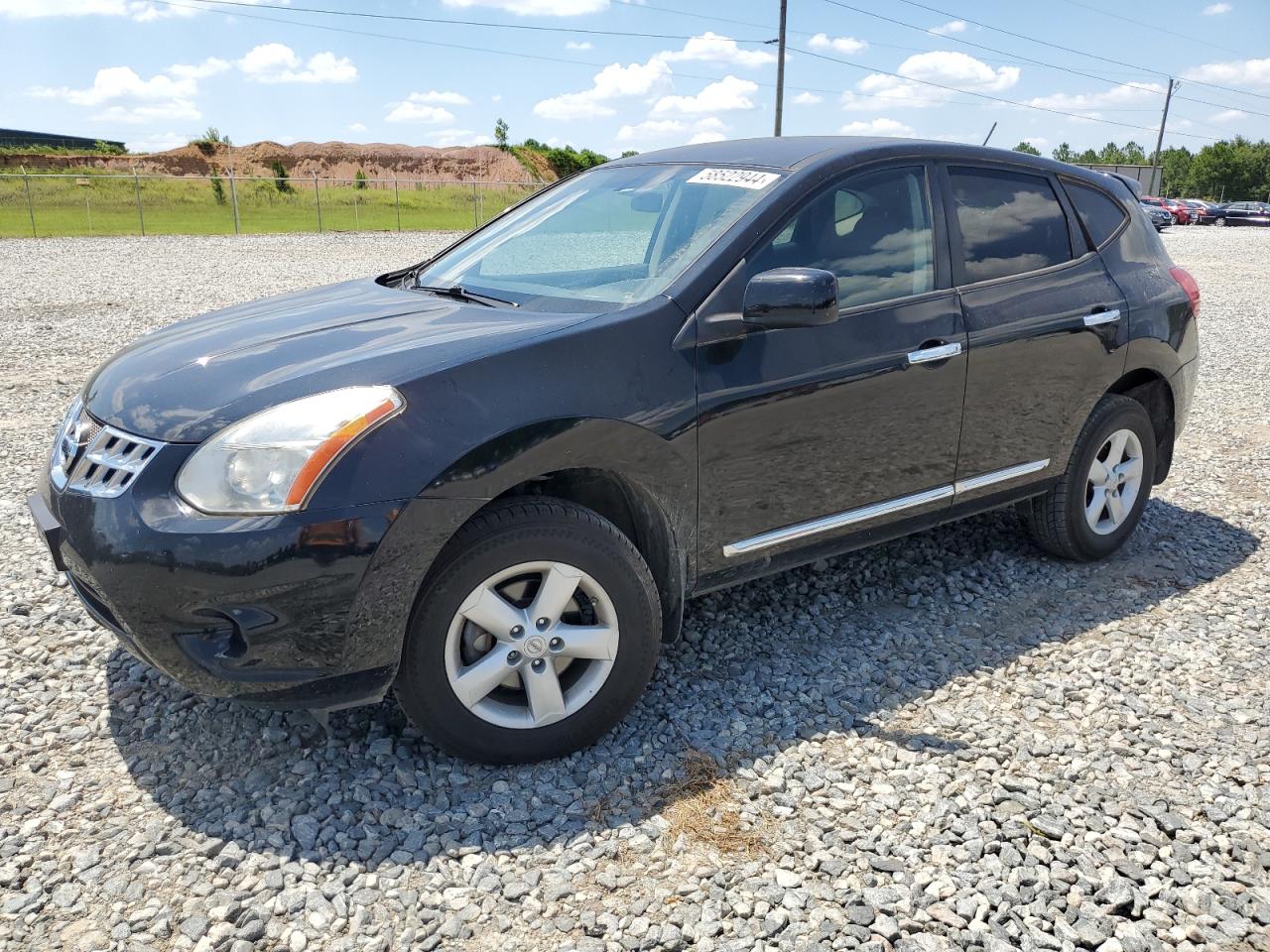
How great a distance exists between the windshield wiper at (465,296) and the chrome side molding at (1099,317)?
2.51 metres

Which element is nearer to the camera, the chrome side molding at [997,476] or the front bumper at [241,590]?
the front bumper at [241,590]

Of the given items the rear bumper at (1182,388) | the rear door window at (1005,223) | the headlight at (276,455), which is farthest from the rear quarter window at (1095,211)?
the headlight at (276,455)

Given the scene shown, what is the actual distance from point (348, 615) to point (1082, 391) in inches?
129

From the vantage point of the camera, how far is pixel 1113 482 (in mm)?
4559

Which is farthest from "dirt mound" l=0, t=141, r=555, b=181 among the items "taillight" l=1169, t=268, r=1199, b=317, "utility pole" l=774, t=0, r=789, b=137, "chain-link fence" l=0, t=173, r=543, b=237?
"taillight" l=1169, t=268, r=1199, b=317

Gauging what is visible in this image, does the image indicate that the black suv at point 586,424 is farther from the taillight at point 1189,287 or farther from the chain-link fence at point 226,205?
the chain-link fence at point 226,205

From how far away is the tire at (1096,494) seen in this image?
4363 millimetres

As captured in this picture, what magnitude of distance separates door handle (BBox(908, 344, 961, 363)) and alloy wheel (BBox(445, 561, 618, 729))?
1.52 meters

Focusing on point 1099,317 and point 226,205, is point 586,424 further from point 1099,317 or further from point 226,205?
point 226,205

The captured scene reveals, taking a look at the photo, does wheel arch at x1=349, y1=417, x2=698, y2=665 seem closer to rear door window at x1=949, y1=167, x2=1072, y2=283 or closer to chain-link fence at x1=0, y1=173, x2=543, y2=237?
rear door window at x1=949, y1=167, x2=1072, y2=283

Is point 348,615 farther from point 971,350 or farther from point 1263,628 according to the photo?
point 1263,628

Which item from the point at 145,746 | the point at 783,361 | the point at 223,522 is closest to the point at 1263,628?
the point at 783,361

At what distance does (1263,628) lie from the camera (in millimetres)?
3990

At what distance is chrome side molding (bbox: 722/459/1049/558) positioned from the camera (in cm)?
333
